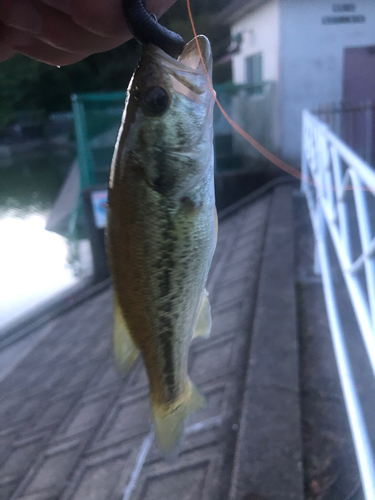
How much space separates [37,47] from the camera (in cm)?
131

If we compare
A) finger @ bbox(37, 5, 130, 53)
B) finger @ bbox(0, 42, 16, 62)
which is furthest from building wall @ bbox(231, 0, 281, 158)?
finger @ bbox(37, 5, 130, 53)

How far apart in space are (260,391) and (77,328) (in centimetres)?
442

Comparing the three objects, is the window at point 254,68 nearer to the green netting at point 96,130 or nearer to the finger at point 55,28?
the green netting at point 96,130

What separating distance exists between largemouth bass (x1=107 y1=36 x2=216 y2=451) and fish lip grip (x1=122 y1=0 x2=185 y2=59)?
0.03 m

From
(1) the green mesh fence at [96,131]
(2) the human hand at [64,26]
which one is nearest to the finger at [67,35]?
(2) the human hand at [64,26]

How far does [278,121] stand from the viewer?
8.93 meters

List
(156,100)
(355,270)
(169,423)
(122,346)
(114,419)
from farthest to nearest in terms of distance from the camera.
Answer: (114,419)
(355,270)
(169,423)
(122,346)
(156,100)

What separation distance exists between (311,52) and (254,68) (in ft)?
8.39

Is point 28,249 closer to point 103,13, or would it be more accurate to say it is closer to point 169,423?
point 169,423

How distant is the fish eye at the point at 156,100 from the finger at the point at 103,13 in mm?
166

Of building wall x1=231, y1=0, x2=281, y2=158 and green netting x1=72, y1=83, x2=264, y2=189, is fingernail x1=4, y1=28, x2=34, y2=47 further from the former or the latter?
building wall x1=231, y1=0, x2=281, y2=158

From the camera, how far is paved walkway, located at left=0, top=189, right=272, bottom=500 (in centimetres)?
266

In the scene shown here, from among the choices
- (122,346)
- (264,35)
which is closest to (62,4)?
(122,346)

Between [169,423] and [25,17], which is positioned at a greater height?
[25,17]
